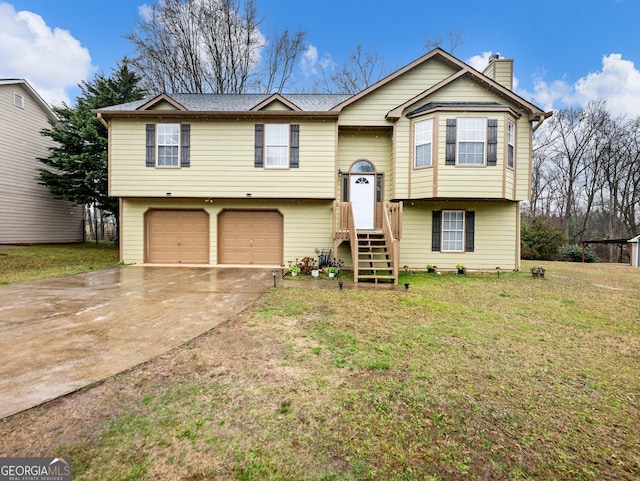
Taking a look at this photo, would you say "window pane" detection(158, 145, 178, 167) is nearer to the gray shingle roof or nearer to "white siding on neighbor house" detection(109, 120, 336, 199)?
"white siding on neighbor house" detection(109, 120, 336, 199)

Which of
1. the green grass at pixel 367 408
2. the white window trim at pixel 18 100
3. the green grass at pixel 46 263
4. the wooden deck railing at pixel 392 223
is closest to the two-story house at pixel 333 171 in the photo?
the wooden deck railing at pixel 392 223

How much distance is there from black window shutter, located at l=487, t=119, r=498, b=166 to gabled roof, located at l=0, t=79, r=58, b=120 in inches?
830

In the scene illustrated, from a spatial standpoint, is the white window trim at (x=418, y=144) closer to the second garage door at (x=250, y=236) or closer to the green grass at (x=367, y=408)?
the second garage door at (x=250, y=236)

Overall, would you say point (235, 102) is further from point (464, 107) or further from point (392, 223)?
point (464, 107)

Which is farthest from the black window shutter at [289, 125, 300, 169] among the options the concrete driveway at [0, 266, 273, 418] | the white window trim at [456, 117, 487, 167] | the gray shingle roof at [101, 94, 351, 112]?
the white window trim at [456, 117, 487, 167]

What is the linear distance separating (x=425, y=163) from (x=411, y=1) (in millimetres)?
14665

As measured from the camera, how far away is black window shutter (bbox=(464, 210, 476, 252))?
10805mm

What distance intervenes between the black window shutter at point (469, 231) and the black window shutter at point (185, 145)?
10.5m

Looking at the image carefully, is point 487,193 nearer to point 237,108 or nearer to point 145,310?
point 237,108

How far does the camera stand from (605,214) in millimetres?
25969

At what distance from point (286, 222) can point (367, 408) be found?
897 centimetres

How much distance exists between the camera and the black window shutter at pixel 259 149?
10.5 m

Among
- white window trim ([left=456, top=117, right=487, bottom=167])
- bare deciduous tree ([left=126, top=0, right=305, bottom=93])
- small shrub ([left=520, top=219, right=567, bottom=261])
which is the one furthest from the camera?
small shrub ([left=520, top=219, right=567, bottom=261])

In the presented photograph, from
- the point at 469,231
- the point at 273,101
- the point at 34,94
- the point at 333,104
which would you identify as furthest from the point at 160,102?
the point at 469,231
